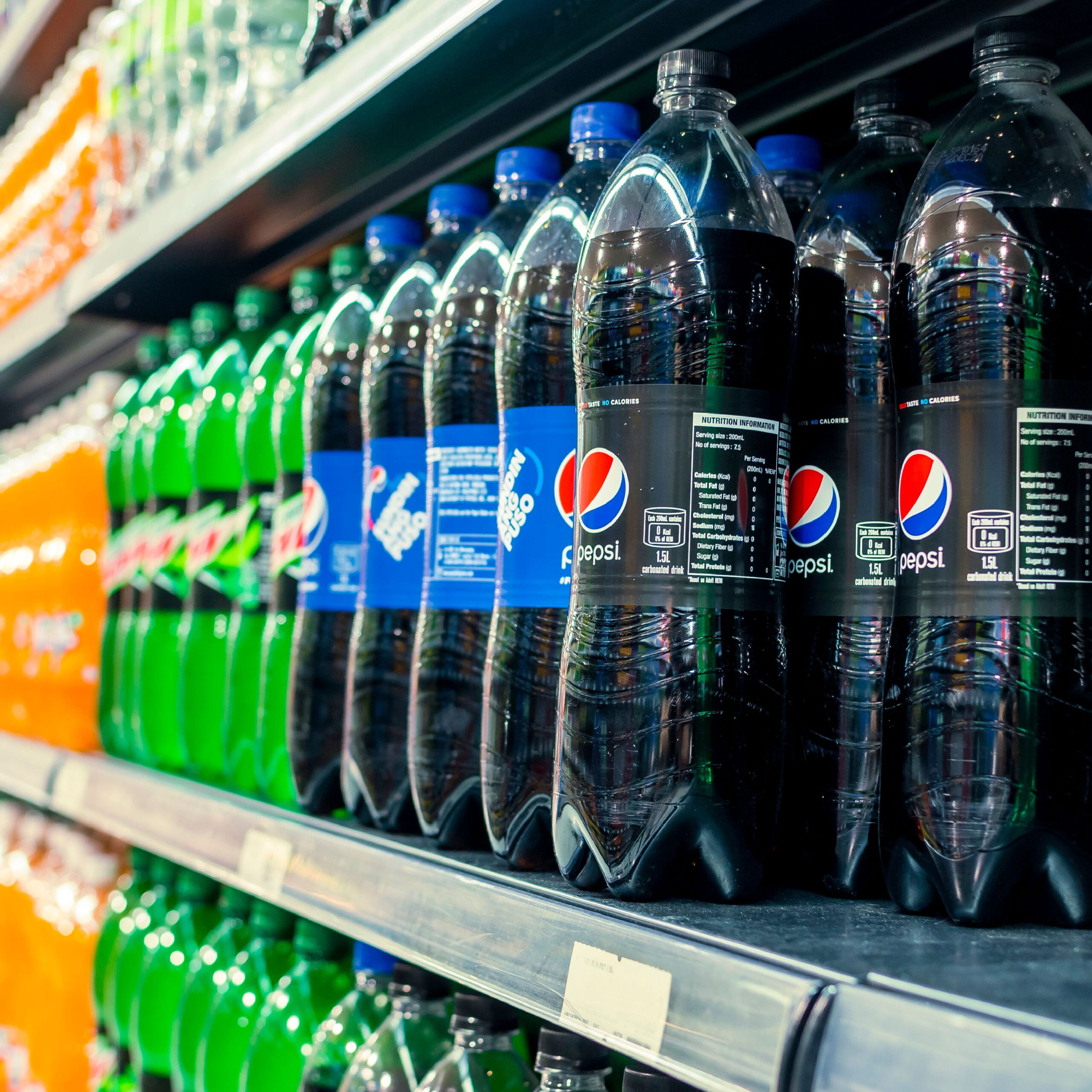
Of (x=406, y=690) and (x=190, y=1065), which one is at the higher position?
(x=406, y=690)

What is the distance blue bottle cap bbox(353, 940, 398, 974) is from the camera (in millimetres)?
1471

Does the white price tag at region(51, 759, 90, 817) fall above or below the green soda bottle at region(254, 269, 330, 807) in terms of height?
below

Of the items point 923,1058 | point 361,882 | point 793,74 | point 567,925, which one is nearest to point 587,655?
point 567,925

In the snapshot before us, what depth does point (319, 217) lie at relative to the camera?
2172 millimetres

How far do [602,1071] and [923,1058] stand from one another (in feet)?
1.72

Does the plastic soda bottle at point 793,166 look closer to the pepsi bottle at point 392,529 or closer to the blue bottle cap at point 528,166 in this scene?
the blue bottle cap at point 528,166

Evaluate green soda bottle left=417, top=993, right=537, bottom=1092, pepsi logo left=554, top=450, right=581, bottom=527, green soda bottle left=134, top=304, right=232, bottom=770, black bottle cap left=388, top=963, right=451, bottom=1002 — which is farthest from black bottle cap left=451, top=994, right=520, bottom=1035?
green soda bottle left=134, top=304, right=232, bottom=770

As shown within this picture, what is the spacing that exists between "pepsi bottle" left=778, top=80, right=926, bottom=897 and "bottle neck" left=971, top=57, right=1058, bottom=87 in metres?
0.11

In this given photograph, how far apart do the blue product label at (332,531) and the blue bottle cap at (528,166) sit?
38cm

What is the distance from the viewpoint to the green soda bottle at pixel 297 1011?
65.5 inches

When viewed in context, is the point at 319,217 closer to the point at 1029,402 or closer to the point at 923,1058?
the point at 1029,402

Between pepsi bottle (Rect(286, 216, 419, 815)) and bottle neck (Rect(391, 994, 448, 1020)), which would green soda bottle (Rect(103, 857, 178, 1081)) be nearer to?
pepsi bottle (Rect(286, 216, 419, 815))

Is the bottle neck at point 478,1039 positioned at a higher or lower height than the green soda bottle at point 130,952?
higher

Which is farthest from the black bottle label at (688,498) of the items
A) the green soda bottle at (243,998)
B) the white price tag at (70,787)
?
the white price tag at (70,787)
